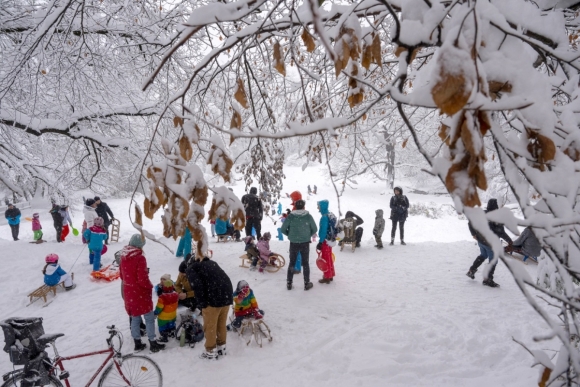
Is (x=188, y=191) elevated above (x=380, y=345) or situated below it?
above

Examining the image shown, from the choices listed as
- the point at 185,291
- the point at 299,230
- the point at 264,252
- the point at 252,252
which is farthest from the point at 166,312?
the point at 264,252

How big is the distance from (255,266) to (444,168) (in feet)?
21.6

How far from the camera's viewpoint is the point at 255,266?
7160mm

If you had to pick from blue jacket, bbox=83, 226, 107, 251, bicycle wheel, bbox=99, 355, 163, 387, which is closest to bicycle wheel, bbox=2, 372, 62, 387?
bicycle wheel, bbox=99, 355, 163, 387

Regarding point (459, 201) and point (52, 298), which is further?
point (52, 298)

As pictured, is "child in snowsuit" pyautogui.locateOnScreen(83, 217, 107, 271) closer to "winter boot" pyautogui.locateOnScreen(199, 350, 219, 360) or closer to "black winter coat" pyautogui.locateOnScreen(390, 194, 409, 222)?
"winter boot" pyautogui.locateOnScreen(199, 350, 219, 360)

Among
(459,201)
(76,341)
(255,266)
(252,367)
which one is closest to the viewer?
(459,201)

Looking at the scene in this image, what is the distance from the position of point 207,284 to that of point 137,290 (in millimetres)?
1035

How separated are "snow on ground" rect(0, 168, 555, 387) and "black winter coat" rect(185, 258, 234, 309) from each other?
2.65 feet

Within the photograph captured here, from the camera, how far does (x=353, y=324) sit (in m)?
4.80

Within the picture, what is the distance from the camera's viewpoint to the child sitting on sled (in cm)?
449

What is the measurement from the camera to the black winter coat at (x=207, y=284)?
3895mm

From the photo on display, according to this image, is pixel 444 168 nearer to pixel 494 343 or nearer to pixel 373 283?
pixel 494 343

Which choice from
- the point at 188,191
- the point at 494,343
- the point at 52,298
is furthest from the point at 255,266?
the point at 188,191
